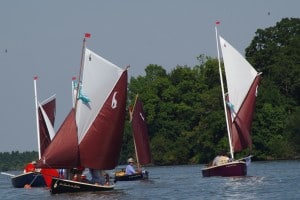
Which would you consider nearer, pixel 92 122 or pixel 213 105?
pixel 92 122

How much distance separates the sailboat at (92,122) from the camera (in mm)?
54000

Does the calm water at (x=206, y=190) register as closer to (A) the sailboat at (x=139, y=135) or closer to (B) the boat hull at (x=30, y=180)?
(B) the boat hull at (x=30, y=180)

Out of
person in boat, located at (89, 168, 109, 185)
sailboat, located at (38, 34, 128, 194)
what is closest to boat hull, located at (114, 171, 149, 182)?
person in boat, located at (89, 168, 109, 185)

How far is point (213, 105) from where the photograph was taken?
132m

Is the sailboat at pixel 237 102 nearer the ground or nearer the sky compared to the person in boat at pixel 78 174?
nearer the sky

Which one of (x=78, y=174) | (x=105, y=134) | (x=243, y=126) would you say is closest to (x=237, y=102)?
(x=243, y=126)

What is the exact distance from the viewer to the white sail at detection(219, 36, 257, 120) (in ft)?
237

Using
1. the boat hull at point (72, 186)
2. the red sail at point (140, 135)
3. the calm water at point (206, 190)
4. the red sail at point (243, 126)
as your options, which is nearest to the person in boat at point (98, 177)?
the calm water at point (206, 190)

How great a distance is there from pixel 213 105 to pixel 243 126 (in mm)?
61157

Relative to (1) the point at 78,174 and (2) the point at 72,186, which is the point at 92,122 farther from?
(2) the point at 72,186

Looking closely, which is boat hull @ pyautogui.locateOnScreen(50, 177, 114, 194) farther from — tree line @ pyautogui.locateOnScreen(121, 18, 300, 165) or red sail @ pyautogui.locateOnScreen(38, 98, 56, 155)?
tree line @ pyautogui.locateOnScreen(121, 18, 300, 165)

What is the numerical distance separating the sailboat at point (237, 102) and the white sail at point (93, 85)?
17342mm

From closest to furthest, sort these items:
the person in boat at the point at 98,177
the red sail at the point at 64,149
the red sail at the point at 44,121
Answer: the red sail at the point at 64,149 < the person in boat at the point at 98,177 < the red sail at the point at 44,121

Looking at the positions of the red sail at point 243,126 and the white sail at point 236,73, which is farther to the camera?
the white sail at point 236,73
